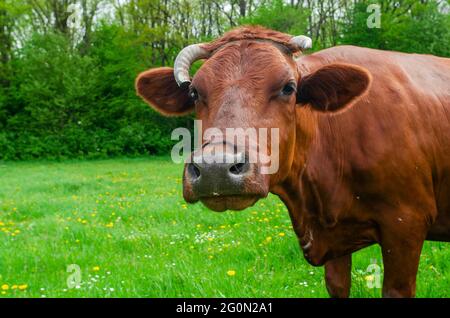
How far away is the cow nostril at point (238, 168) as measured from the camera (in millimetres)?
2574

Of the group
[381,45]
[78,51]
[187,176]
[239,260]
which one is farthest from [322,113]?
[78,51]

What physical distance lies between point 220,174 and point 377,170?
1.38 m

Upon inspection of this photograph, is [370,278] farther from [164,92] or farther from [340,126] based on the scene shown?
[164,92]

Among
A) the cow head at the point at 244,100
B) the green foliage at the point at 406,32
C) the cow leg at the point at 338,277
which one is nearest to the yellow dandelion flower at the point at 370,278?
the cow leg at the point at 338,277

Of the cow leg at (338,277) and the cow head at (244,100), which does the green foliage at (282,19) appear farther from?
the cow head at (244,100)

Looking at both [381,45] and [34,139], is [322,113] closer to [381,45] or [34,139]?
[381,45]

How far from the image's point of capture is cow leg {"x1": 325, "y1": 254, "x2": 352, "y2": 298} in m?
4.18

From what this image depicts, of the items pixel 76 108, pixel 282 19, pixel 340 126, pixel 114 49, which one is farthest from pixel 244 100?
pixel 114 49

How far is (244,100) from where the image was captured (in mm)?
2918

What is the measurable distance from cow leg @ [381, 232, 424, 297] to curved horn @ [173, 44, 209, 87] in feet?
5.72

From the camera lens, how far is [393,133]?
3494 mm

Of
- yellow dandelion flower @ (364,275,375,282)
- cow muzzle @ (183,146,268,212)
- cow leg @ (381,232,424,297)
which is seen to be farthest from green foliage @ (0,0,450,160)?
cow muzzle @ (183,146,268,212)

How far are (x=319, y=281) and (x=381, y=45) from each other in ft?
75.5

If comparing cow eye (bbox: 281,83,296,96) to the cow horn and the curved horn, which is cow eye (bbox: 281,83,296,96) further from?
the curved horn
